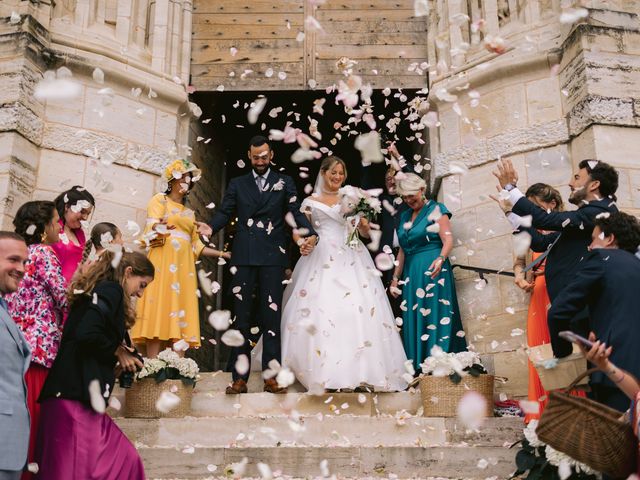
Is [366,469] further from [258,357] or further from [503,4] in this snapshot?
[503,4]

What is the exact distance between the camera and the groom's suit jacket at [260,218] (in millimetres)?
6246

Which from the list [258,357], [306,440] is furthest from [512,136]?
[306,440]

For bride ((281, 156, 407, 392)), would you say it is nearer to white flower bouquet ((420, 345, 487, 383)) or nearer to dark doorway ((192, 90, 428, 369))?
white flower bouquet ((420, 345, 487, 383))

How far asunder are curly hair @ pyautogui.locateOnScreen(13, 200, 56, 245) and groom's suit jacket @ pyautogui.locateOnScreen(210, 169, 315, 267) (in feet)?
6.01

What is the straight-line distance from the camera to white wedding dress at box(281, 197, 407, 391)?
593 cm

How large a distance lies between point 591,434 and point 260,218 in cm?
365

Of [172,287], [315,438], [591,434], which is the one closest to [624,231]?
[591,434]

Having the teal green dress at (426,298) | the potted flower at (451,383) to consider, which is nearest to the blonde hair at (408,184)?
the teal green dress at (426,298)

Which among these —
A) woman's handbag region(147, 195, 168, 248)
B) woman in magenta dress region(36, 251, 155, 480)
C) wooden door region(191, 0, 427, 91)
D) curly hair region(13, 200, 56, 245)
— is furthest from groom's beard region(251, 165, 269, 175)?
woman in magenta dress region(36, 251, 155, 480)

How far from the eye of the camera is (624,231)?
386 cm

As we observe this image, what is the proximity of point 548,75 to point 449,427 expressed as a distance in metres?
3.71

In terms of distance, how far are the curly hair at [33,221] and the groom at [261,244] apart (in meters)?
1.60

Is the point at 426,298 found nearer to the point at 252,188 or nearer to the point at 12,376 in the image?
the point at 252,188

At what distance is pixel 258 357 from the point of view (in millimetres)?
6574
